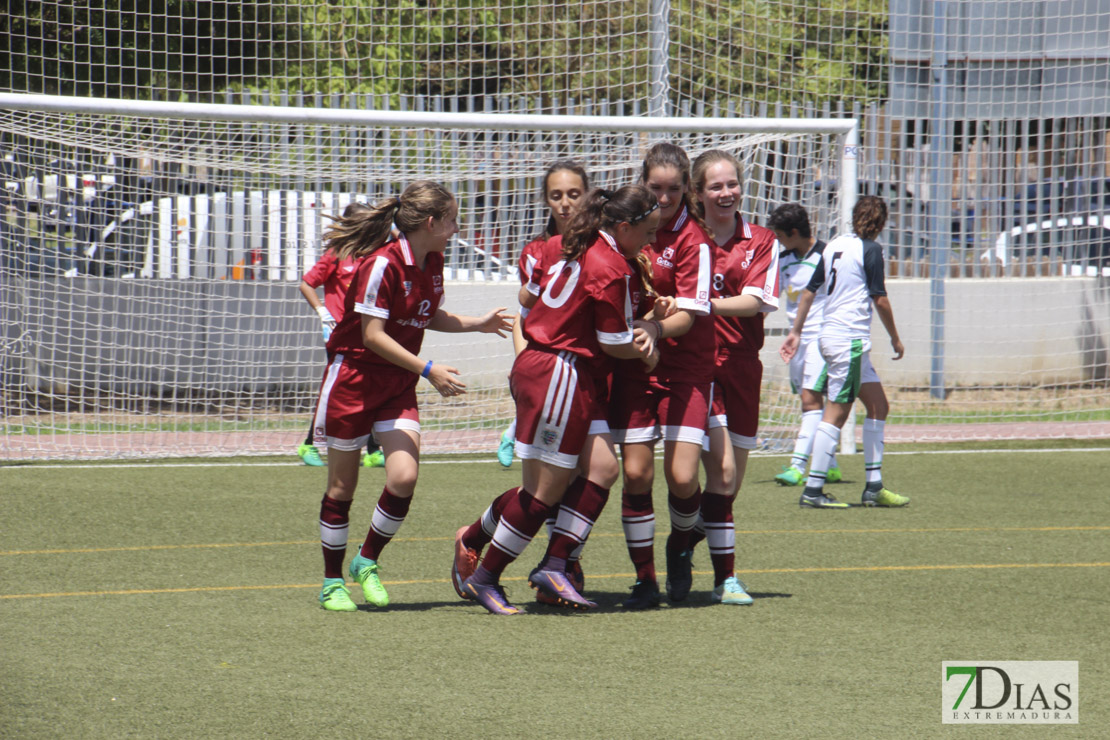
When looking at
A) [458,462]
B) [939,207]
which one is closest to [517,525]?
[458,462]

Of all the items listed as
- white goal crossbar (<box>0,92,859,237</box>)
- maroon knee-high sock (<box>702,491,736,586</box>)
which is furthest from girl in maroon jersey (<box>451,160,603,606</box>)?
white goal crossbar (<box>0,92,859,237</box>)

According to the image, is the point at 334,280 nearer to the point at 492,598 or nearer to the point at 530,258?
the point at 530,258

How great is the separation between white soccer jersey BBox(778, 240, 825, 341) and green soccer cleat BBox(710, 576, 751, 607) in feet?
12.5

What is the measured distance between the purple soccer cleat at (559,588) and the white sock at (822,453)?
3.33m

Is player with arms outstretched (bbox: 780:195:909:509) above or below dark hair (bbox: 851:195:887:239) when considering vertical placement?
below

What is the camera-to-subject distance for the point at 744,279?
5.20 metres

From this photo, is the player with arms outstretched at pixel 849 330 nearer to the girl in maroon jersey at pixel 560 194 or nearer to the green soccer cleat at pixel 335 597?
the girl in maroon jersey at pixel 560 194

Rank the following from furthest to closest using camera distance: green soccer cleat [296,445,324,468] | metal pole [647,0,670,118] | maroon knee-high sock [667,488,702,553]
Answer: metal pole [647,0,670,118] → green soccer cleat [296,445,324,468] → maroon knee-high sock [667,488,702,553]

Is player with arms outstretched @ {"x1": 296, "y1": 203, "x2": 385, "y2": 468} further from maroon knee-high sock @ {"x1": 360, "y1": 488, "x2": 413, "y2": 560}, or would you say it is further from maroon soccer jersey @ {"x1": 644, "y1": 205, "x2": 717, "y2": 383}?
maroon soccer jersey @ {"x1": 644, "y1": 205, "x2": 717, "y2": 383}

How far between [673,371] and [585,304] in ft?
1.68

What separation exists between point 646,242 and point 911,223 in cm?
935

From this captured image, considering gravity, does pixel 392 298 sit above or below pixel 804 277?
below

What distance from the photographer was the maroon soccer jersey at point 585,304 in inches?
183

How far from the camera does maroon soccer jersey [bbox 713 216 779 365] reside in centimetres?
516
